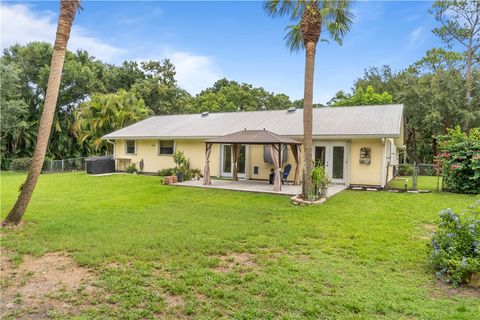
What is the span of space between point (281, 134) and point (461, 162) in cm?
711

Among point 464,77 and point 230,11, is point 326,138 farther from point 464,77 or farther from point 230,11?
point 464,77

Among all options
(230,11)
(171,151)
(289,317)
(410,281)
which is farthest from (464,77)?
(289,317)

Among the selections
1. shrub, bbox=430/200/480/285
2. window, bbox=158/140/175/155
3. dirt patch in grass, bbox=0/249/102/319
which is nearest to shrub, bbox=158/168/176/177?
window, bbox=158/140/175/155

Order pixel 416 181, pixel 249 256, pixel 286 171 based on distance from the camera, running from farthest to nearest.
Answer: pixel 286 171
pixel 416 181
pixel 249 256

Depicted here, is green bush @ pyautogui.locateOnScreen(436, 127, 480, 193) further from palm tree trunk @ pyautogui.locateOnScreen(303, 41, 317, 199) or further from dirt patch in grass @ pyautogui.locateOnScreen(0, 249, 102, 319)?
dirt patch in grass @ pyautogui.locateOnScreen(0, 249, 102, 319)

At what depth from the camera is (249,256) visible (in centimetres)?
510

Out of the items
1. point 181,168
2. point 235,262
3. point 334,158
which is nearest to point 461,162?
point 334,158

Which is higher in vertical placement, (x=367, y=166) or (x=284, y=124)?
(x=284, y=124)

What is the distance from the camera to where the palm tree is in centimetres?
995

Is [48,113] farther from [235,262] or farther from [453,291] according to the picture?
[453,291]

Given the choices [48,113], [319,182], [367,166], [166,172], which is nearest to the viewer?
[48,113]

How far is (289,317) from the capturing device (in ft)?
10.5

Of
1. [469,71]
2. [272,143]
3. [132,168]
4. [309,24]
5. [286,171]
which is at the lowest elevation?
[132,168]

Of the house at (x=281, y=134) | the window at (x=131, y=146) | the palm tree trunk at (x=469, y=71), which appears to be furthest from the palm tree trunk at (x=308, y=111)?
the palm tree trunk at (x=469, y=71)
